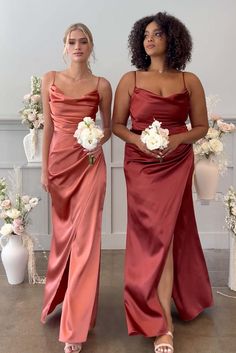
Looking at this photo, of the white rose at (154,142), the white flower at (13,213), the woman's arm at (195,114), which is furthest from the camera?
the white flower at (13,213)

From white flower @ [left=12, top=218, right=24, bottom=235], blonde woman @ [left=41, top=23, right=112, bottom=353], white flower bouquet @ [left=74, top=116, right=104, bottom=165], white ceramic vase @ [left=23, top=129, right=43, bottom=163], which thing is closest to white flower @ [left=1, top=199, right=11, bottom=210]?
white flower @ [left=12, top=218, right=24, bottom=235]

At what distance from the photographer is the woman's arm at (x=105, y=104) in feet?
7.77

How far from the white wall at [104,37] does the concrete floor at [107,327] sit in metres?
1.71

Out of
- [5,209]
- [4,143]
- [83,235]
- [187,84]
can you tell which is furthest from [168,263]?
[4,143]

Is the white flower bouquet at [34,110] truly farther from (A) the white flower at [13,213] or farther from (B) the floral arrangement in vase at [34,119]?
(A) the white flower at [13,213]

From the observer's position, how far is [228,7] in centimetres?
386

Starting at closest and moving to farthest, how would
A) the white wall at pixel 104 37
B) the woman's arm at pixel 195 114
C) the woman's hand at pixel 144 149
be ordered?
1. the woman's hand at pixel 144 149
2. the woman's arm at pixel 195 114
3. the white wall at pixel 104 37

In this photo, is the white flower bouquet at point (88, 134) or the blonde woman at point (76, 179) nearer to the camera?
the white flower bouquet at point (88, 134)

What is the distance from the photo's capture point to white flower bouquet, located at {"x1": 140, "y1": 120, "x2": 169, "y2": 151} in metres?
2.08

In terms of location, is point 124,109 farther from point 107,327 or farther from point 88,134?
point 107,327

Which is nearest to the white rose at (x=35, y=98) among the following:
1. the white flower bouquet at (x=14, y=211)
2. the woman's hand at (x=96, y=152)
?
the white flower bouquet at (x=14, y=211)

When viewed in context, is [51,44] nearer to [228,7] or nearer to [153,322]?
[228,7]

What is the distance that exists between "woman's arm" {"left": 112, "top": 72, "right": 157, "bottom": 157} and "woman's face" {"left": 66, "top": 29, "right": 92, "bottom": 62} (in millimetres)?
248

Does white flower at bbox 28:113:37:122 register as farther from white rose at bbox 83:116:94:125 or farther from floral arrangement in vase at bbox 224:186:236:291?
floral arrangement in vase at bbox 224:186:236:291
